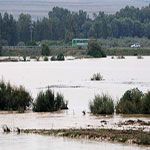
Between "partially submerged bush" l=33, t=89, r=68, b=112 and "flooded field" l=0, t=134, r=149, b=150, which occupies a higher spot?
"partially submerged bush" l=33, t=89, r=68, b=112

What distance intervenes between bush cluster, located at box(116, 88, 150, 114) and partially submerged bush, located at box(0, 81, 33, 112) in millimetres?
4362

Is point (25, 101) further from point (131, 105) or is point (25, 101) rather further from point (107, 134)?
point (107, 134)

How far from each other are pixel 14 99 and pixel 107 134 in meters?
9.26

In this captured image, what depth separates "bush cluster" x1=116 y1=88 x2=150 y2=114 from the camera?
24.3 metres

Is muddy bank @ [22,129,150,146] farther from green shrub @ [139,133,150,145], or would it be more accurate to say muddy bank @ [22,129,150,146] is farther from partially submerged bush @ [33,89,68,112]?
partially submerged bush @ [33,89,68,112]

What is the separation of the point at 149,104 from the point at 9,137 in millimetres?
6850

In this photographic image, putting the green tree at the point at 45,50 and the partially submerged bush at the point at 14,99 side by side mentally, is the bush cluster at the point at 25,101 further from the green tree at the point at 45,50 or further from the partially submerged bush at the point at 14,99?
the green tree at the point at 45,50

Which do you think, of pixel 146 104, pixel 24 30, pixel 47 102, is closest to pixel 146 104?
pixel 146 104

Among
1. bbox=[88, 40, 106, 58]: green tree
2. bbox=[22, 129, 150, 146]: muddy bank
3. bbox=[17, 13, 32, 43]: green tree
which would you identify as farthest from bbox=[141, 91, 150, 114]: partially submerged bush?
bbox=[17, 13, 32, 43]: green tree

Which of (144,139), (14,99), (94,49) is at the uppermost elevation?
(94,49)

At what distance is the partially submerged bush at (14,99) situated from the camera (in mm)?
26891

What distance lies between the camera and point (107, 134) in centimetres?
1839

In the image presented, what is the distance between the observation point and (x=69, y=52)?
125438 millimetres

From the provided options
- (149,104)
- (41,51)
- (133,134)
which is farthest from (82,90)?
(41,51)
